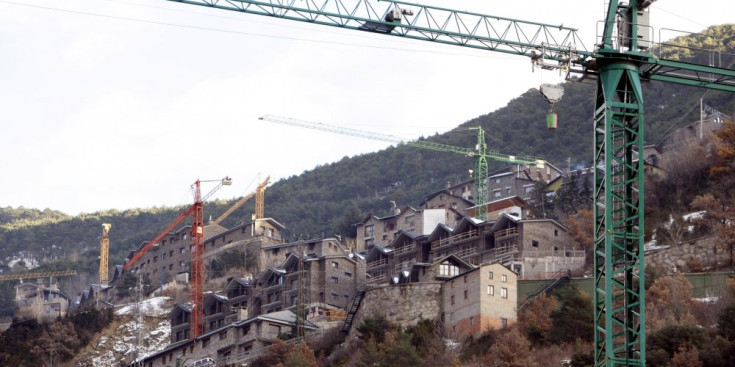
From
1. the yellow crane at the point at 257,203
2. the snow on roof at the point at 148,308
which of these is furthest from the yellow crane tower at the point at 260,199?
the snow on roof at the point at 148,308

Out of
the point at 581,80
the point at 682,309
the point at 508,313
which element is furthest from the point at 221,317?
the point at 581,80

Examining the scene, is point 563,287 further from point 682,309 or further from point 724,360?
point 724,360

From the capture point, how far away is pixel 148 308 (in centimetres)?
11656

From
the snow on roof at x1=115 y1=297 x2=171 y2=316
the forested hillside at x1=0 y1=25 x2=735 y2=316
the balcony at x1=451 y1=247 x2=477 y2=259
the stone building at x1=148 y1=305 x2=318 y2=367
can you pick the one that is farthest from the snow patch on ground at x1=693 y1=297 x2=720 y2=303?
the snow on roof at x1=115 y1=297 x2=171 y2=316

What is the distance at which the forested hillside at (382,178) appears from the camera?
142 meters

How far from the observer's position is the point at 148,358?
327 feet

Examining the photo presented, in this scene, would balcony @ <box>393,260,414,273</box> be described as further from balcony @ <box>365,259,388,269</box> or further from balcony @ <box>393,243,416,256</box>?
balcony @ <box>365,259,388,269</box>

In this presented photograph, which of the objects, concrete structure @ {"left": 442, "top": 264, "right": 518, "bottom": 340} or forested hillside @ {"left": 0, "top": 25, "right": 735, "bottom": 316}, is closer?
concrete structure @ {"left": 442, "top": 264, "right": 518, "bottom": 340}

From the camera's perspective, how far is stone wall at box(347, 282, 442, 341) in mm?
84938

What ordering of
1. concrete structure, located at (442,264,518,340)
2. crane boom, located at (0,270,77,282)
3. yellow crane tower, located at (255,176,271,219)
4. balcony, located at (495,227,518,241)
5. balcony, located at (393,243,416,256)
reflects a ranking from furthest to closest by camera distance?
yellow crane tower, located at (255,176,271,219) < crane boom, located at (0,270,77,282) < balcony, located at (393,243,416,256) < balcony, located at (495,227,518,241) < concrete structure, located at (442,264,518,340)

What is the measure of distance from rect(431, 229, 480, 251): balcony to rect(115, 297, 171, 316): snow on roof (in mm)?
27644

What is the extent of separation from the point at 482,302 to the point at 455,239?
19174 mm

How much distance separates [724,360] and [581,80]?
26.9 meters

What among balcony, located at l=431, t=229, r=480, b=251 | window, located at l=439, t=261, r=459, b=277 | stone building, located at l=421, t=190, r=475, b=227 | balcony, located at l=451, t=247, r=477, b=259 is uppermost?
stone building, located at l=421, t=190, r=475, b=227
